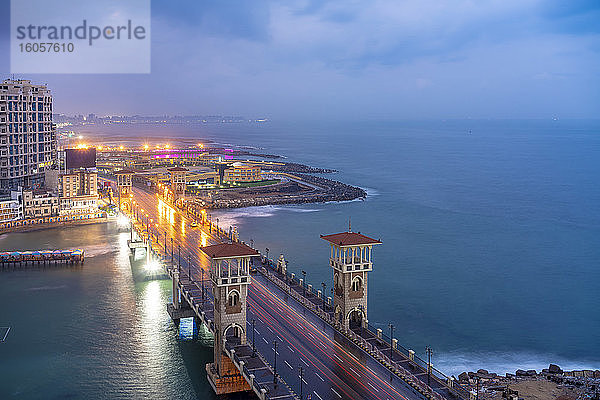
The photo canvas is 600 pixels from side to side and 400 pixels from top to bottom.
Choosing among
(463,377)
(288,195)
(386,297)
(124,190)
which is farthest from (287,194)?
(463,377)

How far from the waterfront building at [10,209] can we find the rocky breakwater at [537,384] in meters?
79.5

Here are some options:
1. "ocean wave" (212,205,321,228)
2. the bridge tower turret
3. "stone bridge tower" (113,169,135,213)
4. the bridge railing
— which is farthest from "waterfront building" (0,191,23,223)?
the bridge tower turret

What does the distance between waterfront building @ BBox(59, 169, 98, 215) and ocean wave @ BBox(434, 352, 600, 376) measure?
73.7 meters

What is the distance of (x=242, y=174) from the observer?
156m

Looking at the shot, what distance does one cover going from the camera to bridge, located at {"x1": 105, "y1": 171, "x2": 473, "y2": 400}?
3847 cm

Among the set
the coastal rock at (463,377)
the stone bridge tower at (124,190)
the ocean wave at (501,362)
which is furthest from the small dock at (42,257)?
the coastal rock at (463,377)

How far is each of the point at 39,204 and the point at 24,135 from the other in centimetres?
2170

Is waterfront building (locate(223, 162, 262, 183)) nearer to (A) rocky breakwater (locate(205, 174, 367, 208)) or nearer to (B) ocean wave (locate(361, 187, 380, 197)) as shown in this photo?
(A) rocky breakwater (locate(205, 174, 367, 208))

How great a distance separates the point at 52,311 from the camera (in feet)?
200

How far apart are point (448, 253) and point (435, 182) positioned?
7904cm

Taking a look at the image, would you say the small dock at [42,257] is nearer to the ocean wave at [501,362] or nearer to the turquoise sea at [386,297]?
the turquoise sea at [386,297]

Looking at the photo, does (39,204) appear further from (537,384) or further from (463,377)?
(537,384)

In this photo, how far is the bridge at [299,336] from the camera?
38469 millimetres

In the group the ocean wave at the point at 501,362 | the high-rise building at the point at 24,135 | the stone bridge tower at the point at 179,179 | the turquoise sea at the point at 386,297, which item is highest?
the high-rise building at the point at 24,135
